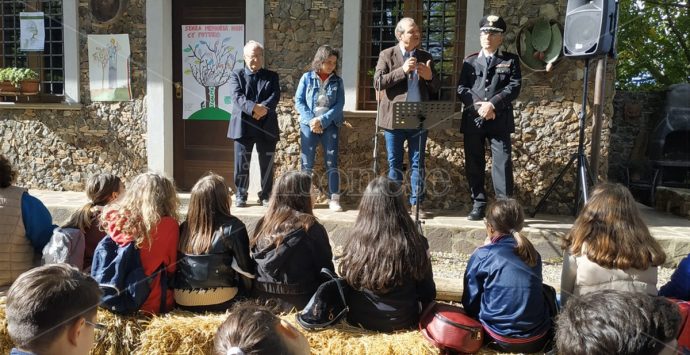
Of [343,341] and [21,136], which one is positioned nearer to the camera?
[343,341]

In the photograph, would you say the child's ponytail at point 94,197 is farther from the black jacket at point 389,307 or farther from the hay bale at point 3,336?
the black jacket at point 389,307

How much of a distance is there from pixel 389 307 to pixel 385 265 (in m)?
0.21

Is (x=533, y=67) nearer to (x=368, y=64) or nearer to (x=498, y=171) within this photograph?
(x=498, y=171)

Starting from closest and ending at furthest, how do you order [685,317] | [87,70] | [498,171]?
[685,317]
[498,171]
[87,70]

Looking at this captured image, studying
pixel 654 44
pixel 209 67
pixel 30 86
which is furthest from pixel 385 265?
pixel 654 44

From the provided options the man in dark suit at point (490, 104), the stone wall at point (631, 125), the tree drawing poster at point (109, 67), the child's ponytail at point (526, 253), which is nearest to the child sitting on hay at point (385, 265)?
the child's ponytail at point (526, 253)

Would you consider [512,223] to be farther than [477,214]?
No

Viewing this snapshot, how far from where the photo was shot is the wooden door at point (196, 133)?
19.7 ft

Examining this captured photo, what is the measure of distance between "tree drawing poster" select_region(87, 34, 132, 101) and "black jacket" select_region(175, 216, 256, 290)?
4.10 m

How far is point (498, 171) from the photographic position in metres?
4.68

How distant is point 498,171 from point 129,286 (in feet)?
10.8

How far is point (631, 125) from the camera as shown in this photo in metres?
7.70

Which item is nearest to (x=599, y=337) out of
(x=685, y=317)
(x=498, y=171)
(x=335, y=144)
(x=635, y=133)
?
(x=685, y=317)

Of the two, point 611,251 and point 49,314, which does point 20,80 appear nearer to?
point 49,314
